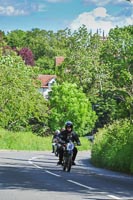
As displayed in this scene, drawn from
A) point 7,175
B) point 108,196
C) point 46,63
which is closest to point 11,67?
point 7,175

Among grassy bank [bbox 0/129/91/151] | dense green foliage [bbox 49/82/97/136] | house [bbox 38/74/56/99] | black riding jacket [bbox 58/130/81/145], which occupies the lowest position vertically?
grassy bank [bbox 0/129/91/151]

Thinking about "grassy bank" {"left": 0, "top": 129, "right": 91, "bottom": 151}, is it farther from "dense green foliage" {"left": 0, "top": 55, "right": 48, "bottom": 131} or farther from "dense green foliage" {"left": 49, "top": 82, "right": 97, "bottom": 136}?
"dense green foliage" {"left": 49, "top": 82, "right": 97, "bottom": 136}

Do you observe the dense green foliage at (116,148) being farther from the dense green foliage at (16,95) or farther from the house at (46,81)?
the house at (46,81)

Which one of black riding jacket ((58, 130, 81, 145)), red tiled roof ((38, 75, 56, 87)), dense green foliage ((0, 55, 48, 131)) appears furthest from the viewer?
red tiled roof ((38, 75, 56, 87))

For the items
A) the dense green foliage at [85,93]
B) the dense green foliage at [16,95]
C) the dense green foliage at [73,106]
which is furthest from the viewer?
the dense green foliage at [73,106]

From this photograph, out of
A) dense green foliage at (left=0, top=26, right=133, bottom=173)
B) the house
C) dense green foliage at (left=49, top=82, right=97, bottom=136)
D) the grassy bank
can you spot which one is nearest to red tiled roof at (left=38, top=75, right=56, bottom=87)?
the house

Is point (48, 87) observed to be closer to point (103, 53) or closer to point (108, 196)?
point (103, 53)

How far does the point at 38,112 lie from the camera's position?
7038 cm

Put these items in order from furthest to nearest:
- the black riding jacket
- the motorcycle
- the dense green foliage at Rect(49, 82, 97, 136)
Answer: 1. the dense green foliage at Rect(49, 82, 97, 136)
2. the black riding jacket
3. the motorcycle

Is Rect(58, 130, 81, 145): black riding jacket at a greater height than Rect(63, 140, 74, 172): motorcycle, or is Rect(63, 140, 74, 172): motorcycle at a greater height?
Rect(58, 130, 81, 145): black riding jacket

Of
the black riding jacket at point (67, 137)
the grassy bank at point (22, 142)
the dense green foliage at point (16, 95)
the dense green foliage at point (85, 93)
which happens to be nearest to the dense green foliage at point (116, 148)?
the dense green foliage at point (85, 93)

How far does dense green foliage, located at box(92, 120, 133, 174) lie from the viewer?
26.9 m

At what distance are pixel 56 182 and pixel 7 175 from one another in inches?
114

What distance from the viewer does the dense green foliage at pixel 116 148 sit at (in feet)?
88.4
